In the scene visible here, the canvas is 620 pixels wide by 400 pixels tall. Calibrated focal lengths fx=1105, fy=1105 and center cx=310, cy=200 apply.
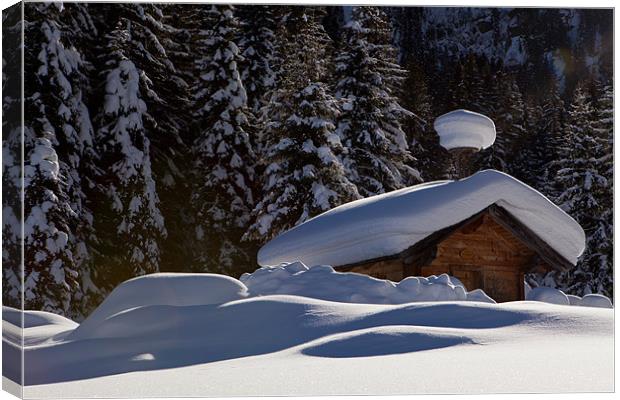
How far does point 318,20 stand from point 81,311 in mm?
5427

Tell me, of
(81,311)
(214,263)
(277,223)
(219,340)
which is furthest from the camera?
(277,223)

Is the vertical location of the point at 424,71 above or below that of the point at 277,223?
above

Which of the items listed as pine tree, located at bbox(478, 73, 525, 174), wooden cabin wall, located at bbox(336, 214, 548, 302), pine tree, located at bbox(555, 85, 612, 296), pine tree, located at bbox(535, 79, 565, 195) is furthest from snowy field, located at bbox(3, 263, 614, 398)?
pine tree, located at bbox(478, 73, 525, 174)

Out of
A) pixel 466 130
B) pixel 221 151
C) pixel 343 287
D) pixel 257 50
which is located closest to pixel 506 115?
pixel 466 130

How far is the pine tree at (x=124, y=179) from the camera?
13547 millimetres

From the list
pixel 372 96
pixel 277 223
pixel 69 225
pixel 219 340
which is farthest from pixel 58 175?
pixel 372 96

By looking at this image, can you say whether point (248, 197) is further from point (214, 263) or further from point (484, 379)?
point (484, 379)

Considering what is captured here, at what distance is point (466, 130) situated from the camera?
1534 centimetres

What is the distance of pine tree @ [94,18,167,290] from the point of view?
44.4ft

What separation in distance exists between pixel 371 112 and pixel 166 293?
9.20m

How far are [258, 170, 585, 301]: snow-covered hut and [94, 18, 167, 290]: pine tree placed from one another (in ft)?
6.43

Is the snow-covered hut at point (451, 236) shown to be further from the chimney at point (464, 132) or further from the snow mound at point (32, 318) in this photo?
the snow mound at point (32, 318)

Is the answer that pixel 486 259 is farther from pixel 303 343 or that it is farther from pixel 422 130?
pixel 303 343

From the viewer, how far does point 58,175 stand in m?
12.5
